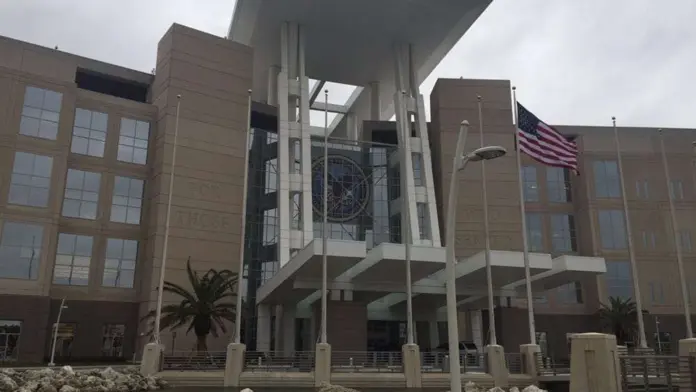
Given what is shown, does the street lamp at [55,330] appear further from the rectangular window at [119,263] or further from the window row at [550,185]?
the window row at [550,185]

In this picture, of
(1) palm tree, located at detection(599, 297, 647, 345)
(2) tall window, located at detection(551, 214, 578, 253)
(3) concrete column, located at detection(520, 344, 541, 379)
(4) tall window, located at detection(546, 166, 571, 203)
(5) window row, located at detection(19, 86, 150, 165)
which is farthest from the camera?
(4) tall window, located at detection(546, 166, 571, 203)

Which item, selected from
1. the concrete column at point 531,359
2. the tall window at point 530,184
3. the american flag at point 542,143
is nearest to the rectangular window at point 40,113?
the american flag at point 542,143

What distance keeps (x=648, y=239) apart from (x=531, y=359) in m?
30.1

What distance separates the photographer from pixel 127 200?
4347cm

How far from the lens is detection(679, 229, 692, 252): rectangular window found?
169 ft

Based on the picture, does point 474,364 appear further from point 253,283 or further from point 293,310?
point 253,283

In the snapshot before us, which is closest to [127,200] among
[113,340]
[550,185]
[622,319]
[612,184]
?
[113,340]

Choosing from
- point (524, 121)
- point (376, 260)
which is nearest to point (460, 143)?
point (524, 121)

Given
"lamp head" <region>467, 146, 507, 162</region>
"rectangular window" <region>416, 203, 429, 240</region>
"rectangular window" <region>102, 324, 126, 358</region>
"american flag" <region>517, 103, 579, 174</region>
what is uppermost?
"rectangular window" <region>416, 203, 429, 240</region>

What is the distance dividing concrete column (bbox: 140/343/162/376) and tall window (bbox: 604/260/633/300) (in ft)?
128

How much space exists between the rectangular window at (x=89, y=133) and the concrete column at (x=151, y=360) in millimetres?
20308

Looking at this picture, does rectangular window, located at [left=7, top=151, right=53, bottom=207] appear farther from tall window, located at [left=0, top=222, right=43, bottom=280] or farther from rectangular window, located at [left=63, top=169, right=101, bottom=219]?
rectangular window, located at [left=63, top=169, right=101, bottom=219]

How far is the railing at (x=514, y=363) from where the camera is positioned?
29.1 m

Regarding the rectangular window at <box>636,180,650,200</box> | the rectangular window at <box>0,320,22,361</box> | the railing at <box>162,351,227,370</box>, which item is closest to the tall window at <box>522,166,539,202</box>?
the rectangular window at <box>636,180,650,200</box>
